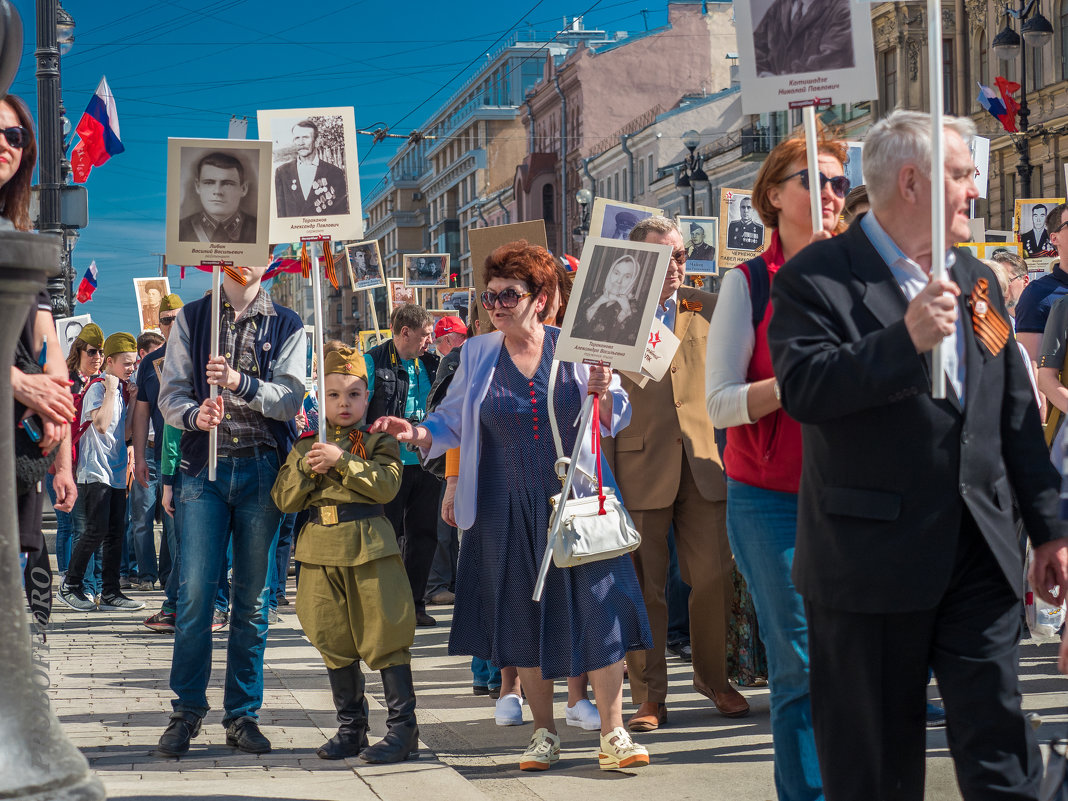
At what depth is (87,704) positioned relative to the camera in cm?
688

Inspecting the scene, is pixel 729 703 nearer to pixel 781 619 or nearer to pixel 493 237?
pixel 781 619

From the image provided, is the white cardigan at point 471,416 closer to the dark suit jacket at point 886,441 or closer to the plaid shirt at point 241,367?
the plaid shirt at point 241,367

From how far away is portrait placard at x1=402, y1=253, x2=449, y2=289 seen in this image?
22.6 meters

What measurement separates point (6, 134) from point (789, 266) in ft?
7.08

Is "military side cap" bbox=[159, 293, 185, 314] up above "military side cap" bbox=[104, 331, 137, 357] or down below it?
above

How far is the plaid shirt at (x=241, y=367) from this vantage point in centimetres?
597

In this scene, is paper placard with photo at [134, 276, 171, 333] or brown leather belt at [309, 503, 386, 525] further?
paper placard with photo at [134, 276, 171, 333]

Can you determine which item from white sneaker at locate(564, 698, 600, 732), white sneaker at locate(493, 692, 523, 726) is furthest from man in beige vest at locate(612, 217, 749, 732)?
white sneaker at locate(493, 692, 523, 726)

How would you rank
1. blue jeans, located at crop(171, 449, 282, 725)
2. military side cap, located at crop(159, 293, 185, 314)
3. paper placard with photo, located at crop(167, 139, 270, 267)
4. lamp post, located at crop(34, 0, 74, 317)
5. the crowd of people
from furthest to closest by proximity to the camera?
lamp post, located at crop(34, 0, 74, 317) < military side cap, located at crop(159, 293, 185, 314) < paper placard with photo, located at crop(167, 139, 270, 267) < blue jeans, located at crop(171, 449, 282, 725) < the crowd of people

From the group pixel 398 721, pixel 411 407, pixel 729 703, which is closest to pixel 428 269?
pixel 411 407

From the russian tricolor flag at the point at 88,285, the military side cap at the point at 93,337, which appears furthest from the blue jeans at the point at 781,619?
the russian tricolor flag at the point at 88,285

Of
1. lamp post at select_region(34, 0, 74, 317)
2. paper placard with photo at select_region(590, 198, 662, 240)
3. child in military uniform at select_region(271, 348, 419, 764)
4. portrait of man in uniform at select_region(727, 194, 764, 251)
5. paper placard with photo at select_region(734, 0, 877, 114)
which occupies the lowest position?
child in military uniform at select_region(271, 348, 419, 764)

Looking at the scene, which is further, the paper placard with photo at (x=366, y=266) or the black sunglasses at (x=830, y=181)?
the paper placard with photo at (x=366, y=266)

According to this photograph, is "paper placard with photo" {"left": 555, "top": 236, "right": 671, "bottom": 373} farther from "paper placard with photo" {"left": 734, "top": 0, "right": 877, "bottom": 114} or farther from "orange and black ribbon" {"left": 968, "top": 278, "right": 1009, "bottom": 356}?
"orange and black ribbon" {"left": 968, "top": 278, "right": 1009, "bottom": 356}
